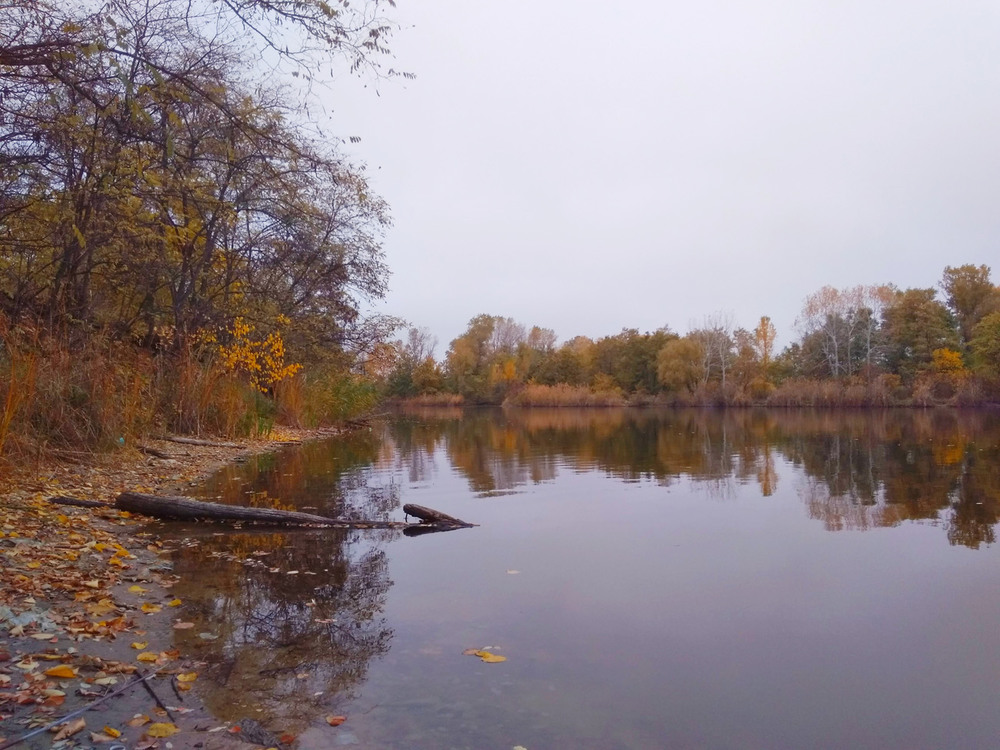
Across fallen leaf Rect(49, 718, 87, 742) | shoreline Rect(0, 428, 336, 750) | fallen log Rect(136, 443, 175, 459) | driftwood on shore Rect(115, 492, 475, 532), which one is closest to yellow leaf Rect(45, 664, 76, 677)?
shoreline Rect(0, 428, 336, 750)

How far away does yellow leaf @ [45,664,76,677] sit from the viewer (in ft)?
12.3

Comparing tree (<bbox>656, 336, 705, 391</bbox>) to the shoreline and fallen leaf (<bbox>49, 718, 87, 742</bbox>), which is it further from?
fallen leaf (<bbox>49, 718, 87, 742</bbox>)

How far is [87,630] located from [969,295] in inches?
2561

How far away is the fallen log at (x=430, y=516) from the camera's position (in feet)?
28.0

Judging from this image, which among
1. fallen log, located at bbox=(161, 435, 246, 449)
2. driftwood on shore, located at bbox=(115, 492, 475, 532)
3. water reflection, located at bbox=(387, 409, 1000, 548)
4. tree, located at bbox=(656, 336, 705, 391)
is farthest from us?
tree, located at bbox=(656, 336, 705, 391)

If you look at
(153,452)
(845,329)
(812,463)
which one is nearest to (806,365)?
(845,329)

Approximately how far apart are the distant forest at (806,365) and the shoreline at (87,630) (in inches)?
1399

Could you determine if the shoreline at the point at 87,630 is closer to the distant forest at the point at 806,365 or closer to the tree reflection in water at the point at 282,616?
the tree reflection in water at the point at 282,616

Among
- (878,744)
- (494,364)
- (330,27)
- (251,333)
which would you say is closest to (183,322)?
(251,333)

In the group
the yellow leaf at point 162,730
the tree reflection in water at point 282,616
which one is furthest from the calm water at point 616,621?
the yellow leaf at point 162,730

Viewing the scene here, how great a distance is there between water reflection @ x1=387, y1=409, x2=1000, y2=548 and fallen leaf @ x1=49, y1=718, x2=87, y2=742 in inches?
316

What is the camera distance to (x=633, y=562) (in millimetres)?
7223

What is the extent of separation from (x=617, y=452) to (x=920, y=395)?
40016 mm

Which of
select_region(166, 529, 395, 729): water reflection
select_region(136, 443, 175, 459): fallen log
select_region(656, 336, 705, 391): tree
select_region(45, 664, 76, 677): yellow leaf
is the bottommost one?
select_region(166, 529, 395, 729): water reflection
